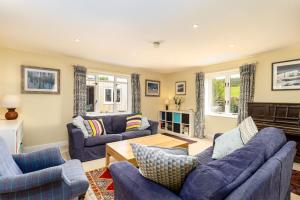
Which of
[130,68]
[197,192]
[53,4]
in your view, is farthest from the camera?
[130,68]

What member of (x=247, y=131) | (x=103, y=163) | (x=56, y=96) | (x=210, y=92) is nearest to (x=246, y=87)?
(x=210, y=92)

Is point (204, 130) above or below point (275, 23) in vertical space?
below

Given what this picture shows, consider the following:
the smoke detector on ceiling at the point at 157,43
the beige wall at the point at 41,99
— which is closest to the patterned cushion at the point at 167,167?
A: the smoke detector on ceiling at the point at 157,43

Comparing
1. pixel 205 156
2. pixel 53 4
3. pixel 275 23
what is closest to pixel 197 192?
pixel 205 156

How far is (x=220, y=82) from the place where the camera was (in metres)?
4.65

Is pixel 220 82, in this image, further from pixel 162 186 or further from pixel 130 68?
pixel 162 186

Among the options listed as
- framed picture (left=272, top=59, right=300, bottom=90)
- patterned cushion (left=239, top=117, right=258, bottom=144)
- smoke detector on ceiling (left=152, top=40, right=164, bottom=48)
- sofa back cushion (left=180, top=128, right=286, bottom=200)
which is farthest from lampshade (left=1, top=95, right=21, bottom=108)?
framed picture (left=272, top=59, right=300, bottom=90)

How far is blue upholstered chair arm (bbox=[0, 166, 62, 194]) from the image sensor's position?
127 centimetres

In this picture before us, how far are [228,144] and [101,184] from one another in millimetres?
1716

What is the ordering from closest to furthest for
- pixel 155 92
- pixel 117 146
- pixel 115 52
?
pixel 117 146 → pixel 115 52 → pixel 155 92

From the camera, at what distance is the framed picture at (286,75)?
3.14 m

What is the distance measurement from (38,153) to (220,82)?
442 centimetres

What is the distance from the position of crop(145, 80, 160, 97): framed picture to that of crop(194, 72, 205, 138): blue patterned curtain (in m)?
1.50

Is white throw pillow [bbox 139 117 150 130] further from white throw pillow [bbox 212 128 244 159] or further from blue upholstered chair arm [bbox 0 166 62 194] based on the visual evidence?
blue upholstered chair arm [bbox 0 166 62 194]
